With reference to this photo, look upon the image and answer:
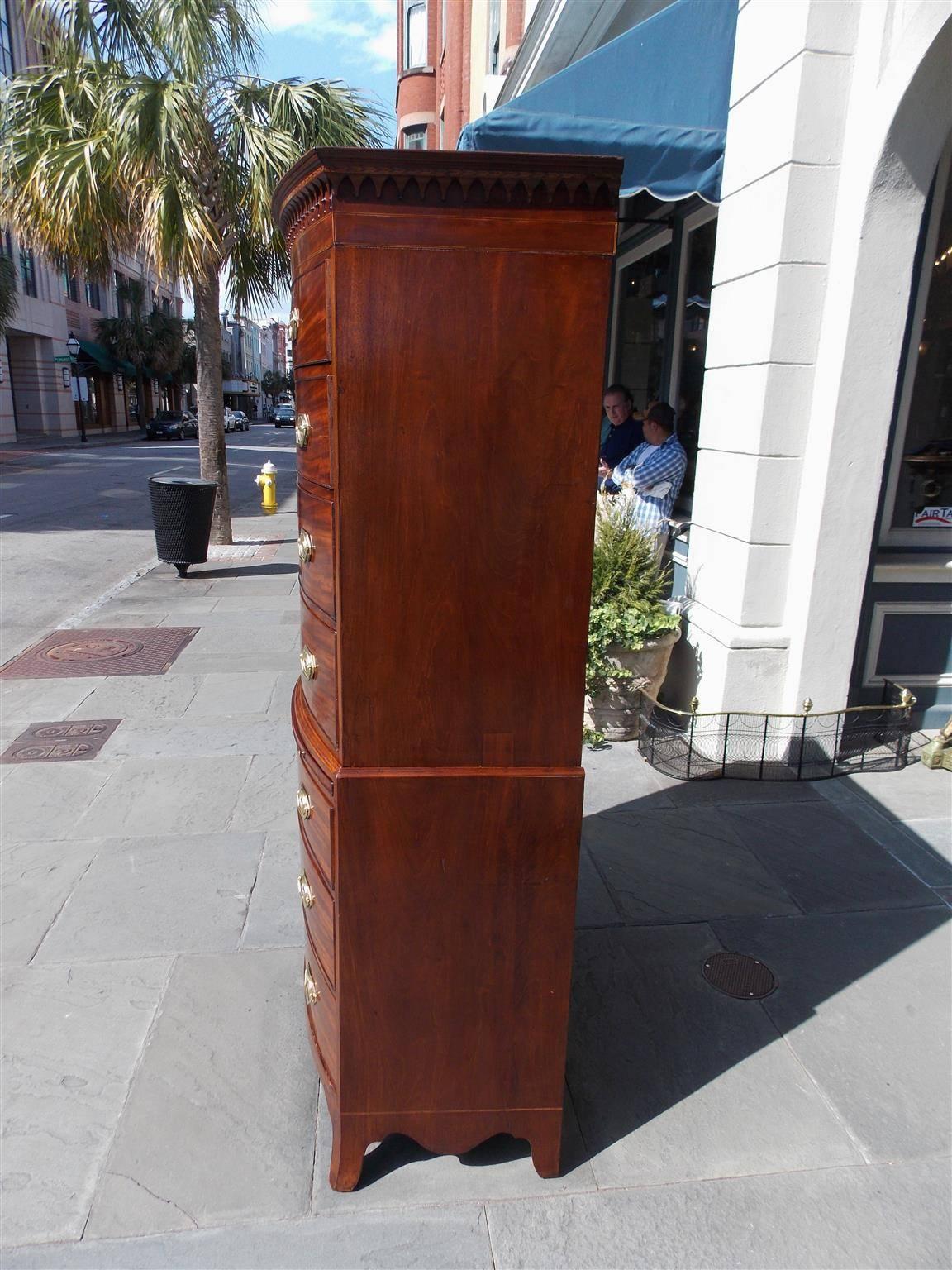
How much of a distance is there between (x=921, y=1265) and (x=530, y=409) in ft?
7.12

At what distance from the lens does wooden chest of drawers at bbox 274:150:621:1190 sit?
5.74ft

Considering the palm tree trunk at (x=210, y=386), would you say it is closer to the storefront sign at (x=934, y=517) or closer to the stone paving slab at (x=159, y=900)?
the stone paving slab at (x=159, y=900)

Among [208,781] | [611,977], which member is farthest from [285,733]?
[611,977]

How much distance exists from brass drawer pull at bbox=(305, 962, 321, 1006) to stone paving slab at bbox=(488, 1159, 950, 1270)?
69 centimetres

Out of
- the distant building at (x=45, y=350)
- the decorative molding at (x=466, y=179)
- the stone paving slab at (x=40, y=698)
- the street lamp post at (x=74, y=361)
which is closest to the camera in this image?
the decorative molding at (x=466, y=179)

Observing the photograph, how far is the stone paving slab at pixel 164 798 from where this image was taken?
13.6 feet

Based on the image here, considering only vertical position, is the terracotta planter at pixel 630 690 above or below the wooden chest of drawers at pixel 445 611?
below

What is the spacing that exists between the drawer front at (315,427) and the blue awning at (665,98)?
3295mm

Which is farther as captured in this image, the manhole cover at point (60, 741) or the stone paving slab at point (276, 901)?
the manhole cover at point (60, 741)

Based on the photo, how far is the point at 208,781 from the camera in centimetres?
466

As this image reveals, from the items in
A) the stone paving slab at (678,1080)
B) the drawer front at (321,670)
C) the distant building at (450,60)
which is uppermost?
the distant building at (450,60)

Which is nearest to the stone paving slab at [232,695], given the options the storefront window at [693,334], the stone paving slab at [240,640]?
the stone paving slab at [240,640]

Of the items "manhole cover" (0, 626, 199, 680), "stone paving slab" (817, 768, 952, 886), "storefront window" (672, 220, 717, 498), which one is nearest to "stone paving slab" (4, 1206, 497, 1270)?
"stone paving slab" (817, 768, 952, 886)

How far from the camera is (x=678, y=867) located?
3838 millimetres
